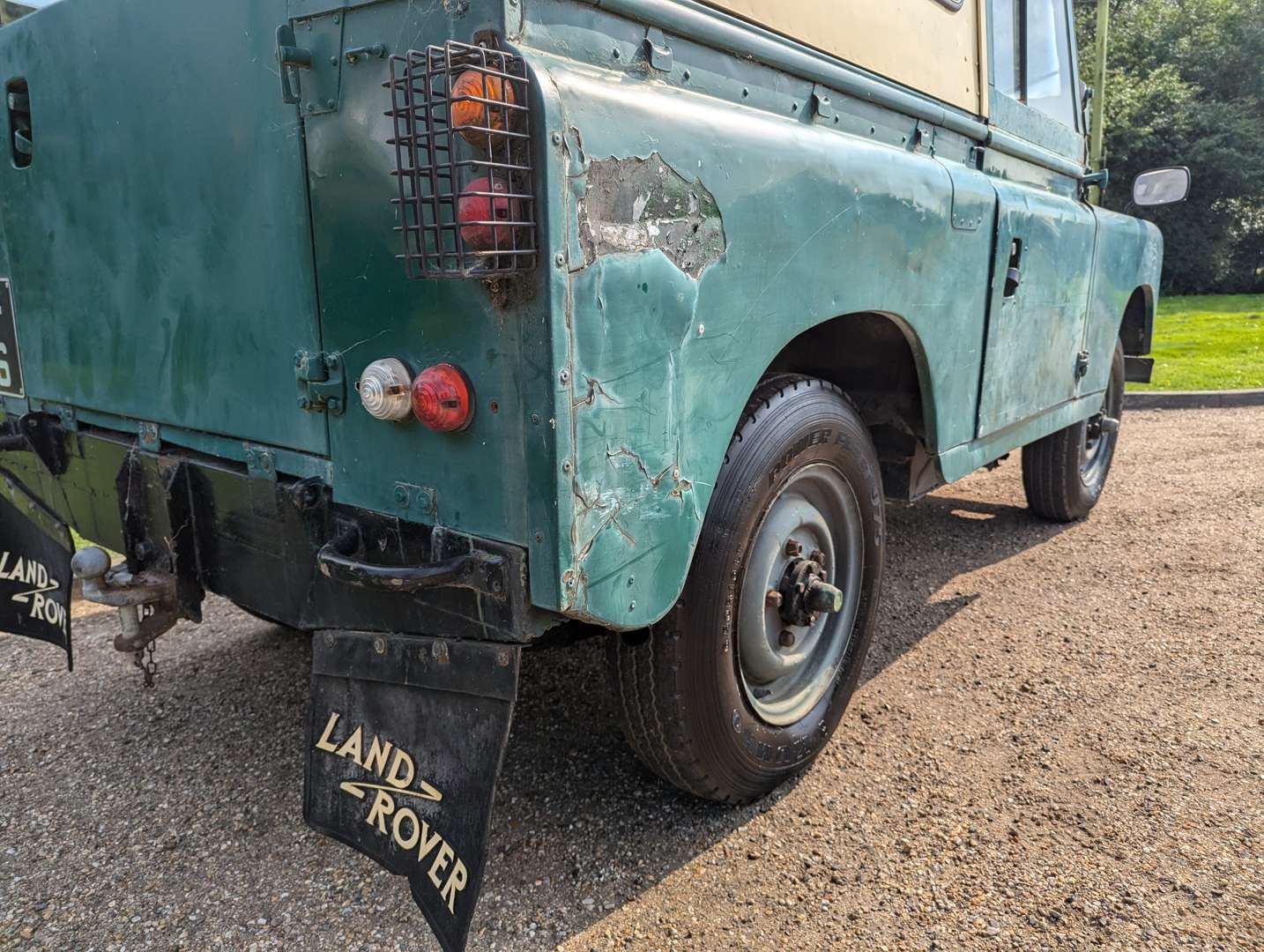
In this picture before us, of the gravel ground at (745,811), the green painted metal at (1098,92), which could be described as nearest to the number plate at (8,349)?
the gravel ground at (745,811)

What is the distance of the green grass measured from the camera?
9.17 meters

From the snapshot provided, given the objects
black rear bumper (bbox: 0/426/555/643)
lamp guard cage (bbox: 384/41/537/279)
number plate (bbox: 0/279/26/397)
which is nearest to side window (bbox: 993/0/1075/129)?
lamp guard cage (bbox: 384/41/537/279)

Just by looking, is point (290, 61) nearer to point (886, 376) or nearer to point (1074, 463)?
point (886, 376)

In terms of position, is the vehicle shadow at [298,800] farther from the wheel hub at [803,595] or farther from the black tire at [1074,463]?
the black tire at [1074,463]

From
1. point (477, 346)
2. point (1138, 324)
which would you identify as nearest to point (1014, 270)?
point (477, 346)

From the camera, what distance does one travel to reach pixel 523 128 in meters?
1.56

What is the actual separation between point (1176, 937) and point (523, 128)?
2.12 metres

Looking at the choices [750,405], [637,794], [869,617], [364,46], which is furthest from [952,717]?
[364,46]

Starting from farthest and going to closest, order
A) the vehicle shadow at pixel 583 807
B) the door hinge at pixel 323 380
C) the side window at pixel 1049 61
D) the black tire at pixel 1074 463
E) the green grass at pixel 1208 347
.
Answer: the green grass at pixel 1208 347
the black tire at pixel 1074 463
the side window at pixel 1049 61
the vehicle shadow at pixel 583 807
the door hinge at pixel 323 380

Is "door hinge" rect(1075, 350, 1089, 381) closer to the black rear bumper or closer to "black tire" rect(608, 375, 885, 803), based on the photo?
"black tire" rect(608, 375, 885, 803)

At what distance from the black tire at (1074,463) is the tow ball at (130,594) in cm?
398

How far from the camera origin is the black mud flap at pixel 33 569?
9.27 feet

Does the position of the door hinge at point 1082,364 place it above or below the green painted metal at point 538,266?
below

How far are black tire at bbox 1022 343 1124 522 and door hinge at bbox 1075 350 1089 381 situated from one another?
48 cm
